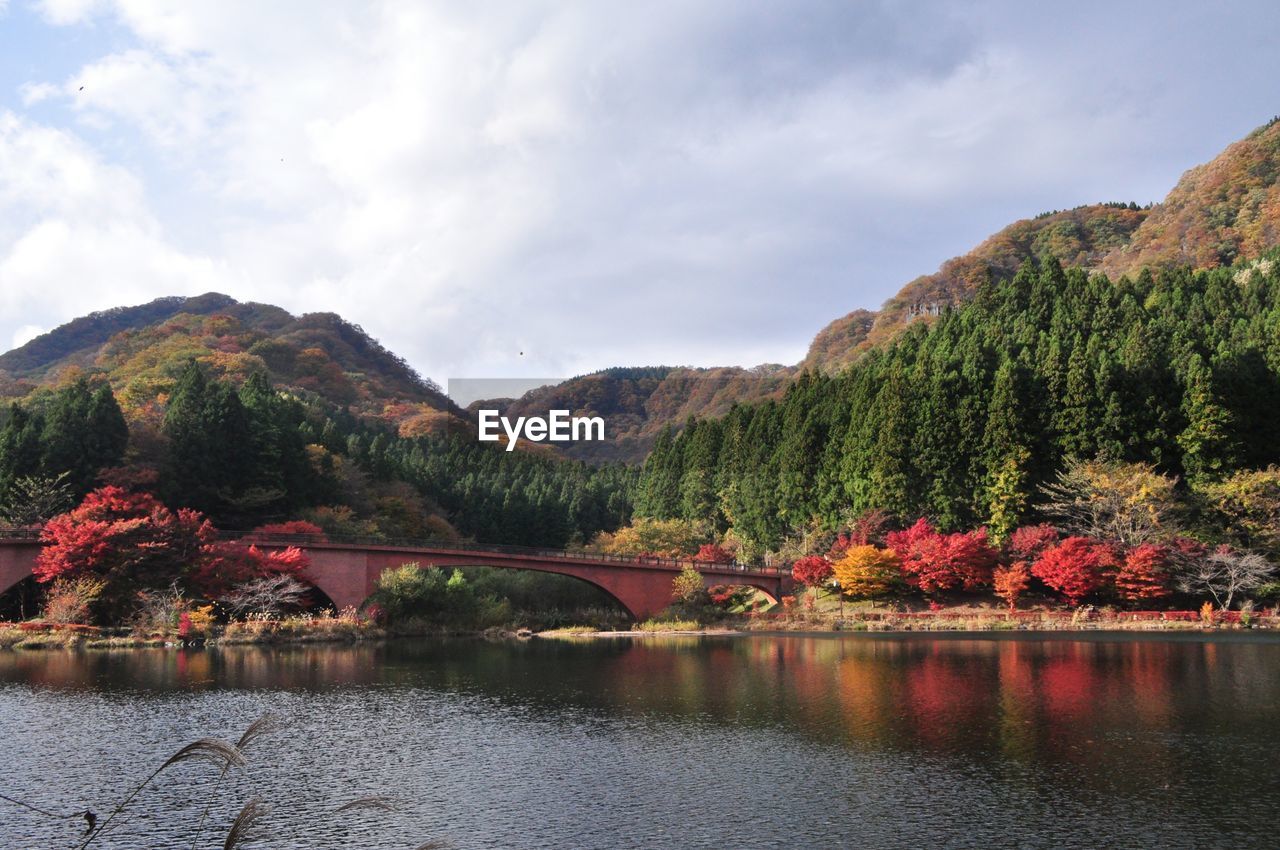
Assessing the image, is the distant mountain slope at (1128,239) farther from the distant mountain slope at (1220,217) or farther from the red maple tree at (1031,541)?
the red maple tree at (1031,541)

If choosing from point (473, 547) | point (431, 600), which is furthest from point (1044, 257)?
point (431, 600)

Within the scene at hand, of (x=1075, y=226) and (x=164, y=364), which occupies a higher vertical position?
(x=1075, y=226)

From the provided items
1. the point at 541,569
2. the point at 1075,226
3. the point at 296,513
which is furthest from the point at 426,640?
the point at 1075,226

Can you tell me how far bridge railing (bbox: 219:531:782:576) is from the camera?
204 ft

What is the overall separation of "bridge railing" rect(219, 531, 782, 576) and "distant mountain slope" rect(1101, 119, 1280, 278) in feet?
238

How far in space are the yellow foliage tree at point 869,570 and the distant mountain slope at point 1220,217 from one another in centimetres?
6738

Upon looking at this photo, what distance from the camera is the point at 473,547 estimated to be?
68.2 metres

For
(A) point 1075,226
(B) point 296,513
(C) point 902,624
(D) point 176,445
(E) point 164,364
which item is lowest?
(C) point 902,624

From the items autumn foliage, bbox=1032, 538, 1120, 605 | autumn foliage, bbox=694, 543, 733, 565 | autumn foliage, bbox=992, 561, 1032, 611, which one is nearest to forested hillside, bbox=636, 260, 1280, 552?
autumn foliage, bbox=992, 561, 1032, 611

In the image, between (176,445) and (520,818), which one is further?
(176,445)

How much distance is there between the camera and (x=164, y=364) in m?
112

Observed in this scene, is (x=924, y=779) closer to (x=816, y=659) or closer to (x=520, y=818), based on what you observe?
(x=520, y=818)

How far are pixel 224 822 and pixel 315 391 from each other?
13917 centimetres

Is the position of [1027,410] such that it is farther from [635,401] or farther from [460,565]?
[635,401]
